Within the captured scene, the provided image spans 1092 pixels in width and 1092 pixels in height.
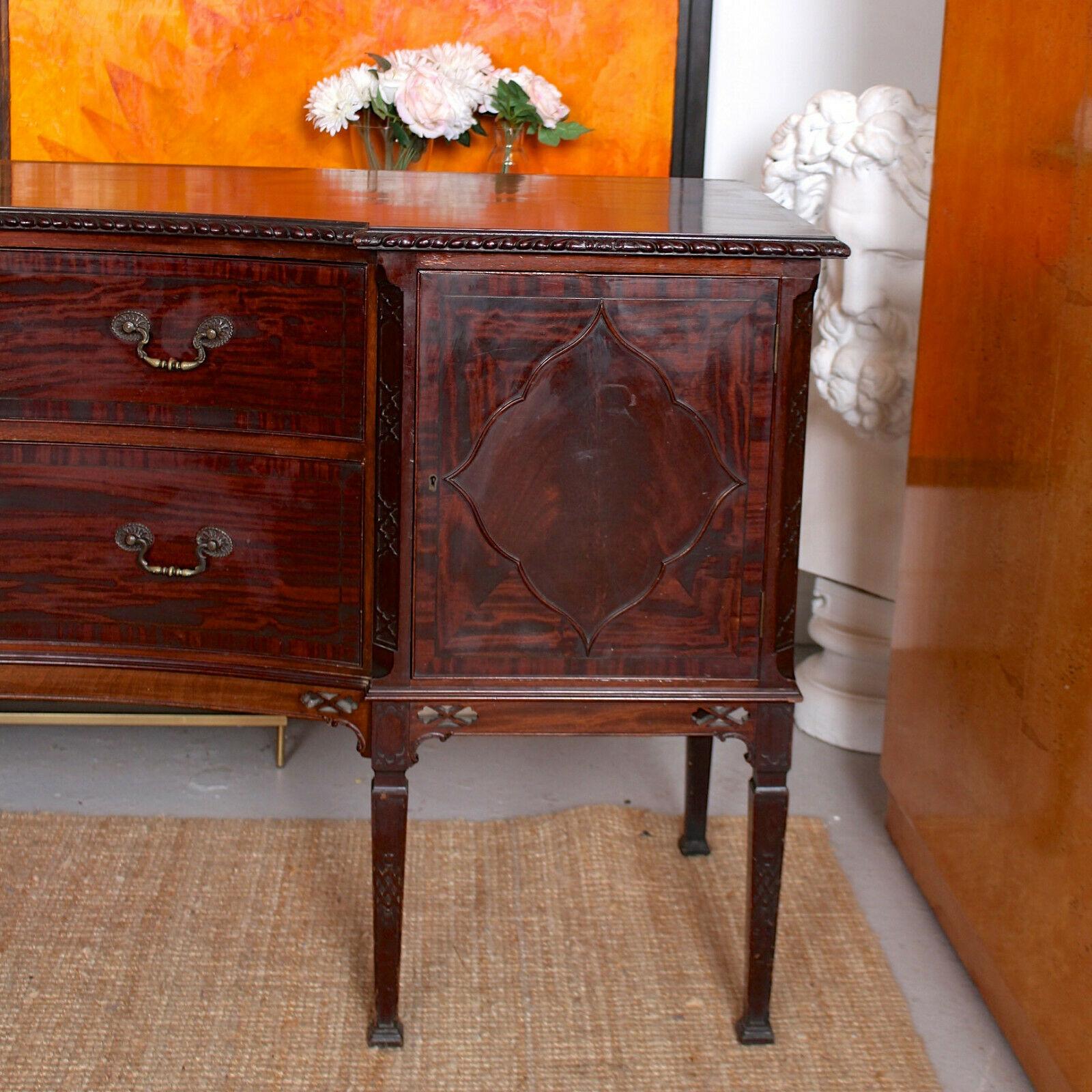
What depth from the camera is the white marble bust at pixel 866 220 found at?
7.63 ft

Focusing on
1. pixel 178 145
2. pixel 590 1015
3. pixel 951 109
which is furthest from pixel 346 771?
pixel 951 109

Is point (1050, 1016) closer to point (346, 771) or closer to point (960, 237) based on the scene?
point (960, 237)

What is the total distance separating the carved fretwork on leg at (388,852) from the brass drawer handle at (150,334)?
0.45 meters

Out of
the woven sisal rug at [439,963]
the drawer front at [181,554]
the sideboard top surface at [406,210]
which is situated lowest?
the woven sisal rug at [439,963]

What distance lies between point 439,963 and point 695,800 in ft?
1.60

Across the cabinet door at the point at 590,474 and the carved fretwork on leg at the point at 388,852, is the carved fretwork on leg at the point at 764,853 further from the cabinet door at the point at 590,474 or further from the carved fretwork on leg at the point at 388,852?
→ the carved fretwork on leg at the point at 388,852

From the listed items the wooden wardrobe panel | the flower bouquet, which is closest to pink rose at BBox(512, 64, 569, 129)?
the flower bouquet

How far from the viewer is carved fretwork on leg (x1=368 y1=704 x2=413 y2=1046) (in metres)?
1.70

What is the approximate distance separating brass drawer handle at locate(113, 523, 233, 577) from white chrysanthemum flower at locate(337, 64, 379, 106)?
1168 millimetres

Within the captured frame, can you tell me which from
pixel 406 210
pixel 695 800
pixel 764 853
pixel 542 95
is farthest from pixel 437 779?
pixel 542 95

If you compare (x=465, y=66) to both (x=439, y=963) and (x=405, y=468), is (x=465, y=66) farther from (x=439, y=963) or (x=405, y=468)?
(x=439, y=963)

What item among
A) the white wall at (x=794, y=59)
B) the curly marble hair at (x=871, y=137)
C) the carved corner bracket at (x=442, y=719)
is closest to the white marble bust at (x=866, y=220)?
the curly marble hair at (x=871, y=137)

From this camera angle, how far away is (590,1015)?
6.12 feet

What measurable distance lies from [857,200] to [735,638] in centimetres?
100
